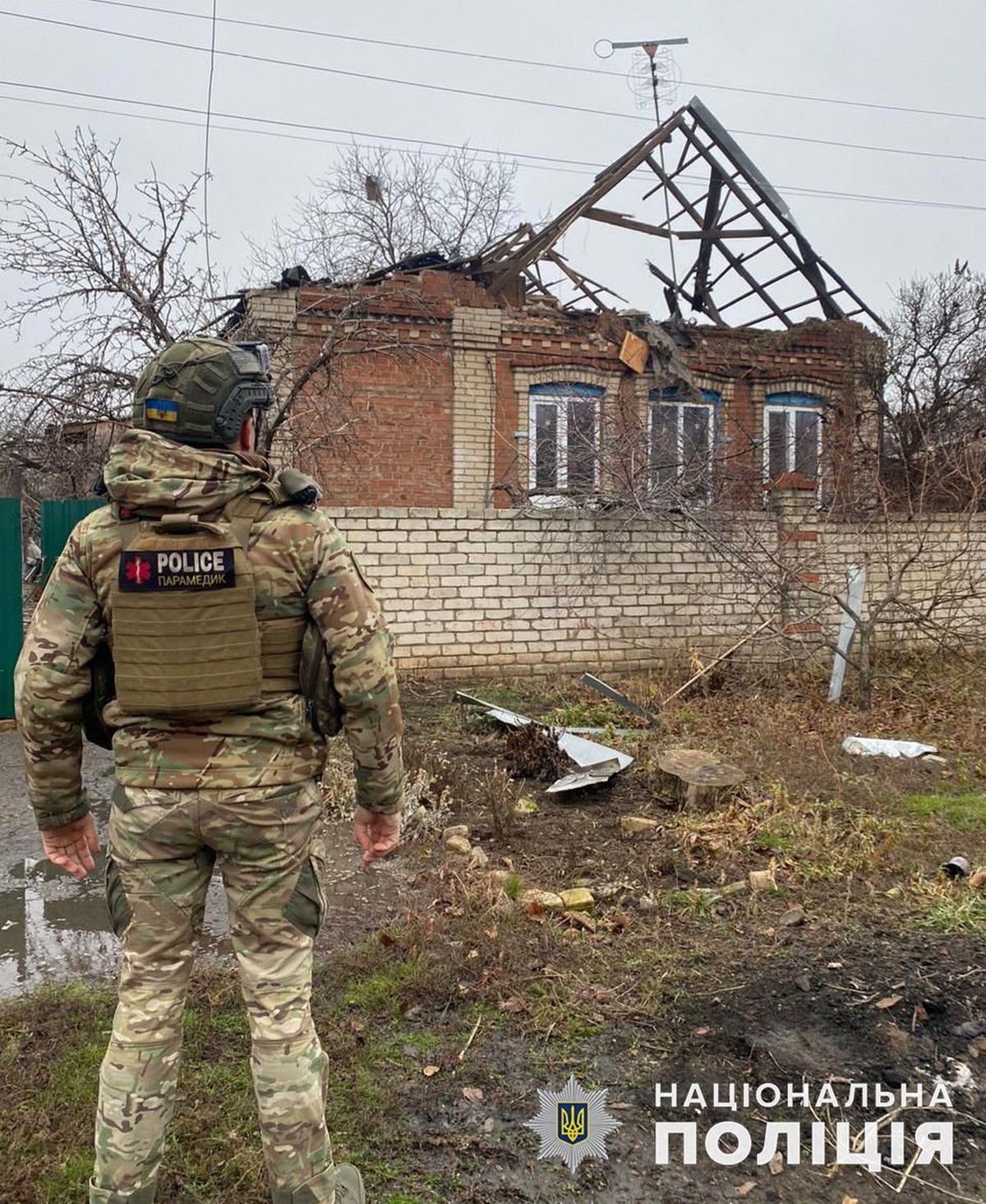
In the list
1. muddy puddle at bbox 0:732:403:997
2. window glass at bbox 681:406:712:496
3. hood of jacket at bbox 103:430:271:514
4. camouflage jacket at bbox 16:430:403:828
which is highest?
window glass at bbox 681:406:712:496

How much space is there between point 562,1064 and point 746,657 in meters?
6.40

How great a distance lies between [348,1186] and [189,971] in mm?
594

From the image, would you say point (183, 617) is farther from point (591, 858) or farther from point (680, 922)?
point (591, 858)

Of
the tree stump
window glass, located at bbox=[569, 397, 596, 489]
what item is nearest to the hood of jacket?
the tree stump

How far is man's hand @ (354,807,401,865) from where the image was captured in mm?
1910

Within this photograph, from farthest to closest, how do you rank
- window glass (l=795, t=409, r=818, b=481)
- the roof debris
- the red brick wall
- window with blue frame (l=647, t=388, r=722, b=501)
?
1. window glass (l=795, t=409, r=818, b=481)
2. the red brick wall
3. window with blue frame (l=647, t=388, r=722, b=501)
4. the roof debris

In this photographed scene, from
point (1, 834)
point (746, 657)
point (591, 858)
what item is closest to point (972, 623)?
point (746, 657)

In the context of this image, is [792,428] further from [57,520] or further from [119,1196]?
[119,1196]

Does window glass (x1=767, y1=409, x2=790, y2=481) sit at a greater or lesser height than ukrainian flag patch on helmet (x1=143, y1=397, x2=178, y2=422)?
greater

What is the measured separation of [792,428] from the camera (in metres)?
12.4

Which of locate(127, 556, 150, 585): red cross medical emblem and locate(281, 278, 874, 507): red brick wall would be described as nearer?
locate(127, 556, 150, 585): red cross medical emblem

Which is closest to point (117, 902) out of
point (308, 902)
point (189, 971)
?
point (189, 971)

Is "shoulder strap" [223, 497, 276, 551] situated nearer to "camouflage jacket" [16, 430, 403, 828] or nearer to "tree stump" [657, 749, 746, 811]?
"camouflage jacket" [16, 430, 403, 828]

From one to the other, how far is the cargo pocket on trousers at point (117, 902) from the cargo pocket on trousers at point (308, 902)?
0.33m
